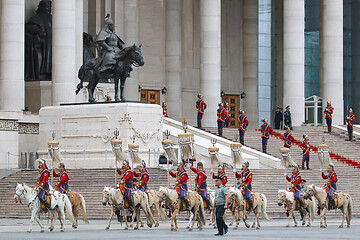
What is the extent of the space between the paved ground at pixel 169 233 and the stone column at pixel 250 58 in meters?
37.7

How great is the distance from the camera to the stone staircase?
123 ft

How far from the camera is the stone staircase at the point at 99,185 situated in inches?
1474

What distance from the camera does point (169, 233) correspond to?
1125 inches

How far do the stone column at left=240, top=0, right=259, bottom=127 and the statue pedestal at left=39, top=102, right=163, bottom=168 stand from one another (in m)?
27.4

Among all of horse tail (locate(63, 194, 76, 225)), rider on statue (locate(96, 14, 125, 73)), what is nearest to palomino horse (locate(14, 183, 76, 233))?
horse tail (locate(63, 194, 76, 225))

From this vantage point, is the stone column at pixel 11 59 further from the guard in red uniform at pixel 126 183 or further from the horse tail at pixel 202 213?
the horse tail at pixel 202 213

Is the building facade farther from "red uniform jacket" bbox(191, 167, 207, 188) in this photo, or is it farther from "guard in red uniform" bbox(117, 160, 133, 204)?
"red uniform jacket" bbox(191, 167, 207, 188)

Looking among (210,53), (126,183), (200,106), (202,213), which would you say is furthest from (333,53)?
(126,183)

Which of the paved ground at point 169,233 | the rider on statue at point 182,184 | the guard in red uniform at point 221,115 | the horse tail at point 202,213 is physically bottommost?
the paved ground at point 169,233

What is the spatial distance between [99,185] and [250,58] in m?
34.3

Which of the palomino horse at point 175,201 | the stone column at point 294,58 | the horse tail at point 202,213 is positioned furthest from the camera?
the stone column at point 294,58

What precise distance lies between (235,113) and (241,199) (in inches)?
1555

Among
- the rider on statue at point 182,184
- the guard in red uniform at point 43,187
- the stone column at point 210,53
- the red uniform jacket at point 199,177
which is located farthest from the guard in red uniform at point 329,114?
the guard in red uniform at point 43,187

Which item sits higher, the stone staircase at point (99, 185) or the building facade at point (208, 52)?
the building facade at point (208, 52)
